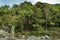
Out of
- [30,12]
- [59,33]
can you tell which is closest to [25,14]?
[30,12]

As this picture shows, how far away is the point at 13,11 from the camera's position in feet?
70.9

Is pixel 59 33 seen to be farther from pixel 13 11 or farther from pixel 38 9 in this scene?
pixel 13 11

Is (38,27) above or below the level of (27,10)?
below

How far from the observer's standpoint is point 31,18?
1961cm

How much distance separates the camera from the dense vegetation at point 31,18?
18328 millimetres

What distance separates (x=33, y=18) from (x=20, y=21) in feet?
3.92

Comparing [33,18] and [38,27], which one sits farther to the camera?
[33,18]

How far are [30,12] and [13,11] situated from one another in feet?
6.30

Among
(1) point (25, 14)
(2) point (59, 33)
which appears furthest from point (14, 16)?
(2) point (59, 33)

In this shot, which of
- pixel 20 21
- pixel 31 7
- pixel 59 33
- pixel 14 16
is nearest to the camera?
pixel 59 33

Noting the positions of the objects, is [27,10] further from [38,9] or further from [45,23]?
[45,23]

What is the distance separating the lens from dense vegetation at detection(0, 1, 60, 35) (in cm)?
1833

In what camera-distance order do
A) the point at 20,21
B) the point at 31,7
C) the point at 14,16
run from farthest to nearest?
the point at 31,7
the point at 14,16
the point at 20,21

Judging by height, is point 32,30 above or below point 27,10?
below
